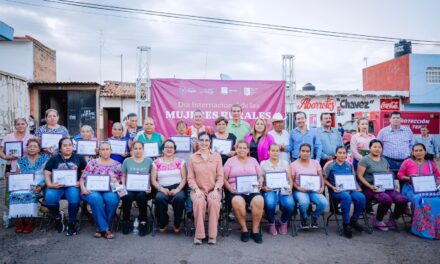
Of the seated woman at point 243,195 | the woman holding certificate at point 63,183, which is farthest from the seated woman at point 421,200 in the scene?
the woman holding certificate at point 63,183

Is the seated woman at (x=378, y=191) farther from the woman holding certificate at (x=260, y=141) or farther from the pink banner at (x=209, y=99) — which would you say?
the pink banner at (x=209, y=99)

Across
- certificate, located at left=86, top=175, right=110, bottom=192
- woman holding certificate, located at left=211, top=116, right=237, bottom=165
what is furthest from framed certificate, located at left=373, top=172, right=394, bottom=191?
certificate, located at left=86, top=175, right=110, bottom=192

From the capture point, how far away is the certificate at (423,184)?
5062mm

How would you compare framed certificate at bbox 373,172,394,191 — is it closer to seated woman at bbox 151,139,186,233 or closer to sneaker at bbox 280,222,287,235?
sneaker at bbox 280,222,287,235

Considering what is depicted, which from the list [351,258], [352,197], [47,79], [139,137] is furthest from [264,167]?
[47,79]

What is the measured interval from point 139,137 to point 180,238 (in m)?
2.12

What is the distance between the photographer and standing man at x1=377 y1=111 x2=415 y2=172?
5922 mm

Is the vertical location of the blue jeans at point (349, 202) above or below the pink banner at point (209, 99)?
below

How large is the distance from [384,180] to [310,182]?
1323mm

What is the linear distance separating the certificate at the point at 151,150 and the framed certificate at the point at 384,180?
3.95 m

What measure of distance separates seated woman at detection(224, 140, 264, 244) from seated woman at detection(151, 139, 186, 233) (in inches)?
31.0

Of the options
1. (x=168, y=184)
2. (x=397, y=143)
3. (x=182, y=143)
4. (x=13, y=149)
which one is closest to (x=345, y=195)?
(x=397, y=143)

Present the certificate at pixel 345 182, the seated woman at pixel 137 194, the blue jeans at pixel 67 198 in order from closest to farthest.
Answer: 1. the blue jeans at pixel 67 198
2. the seated woman at pixel 137 194
3. the certificate at pixel 345 182

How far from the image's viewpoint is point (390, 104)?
20.7m
